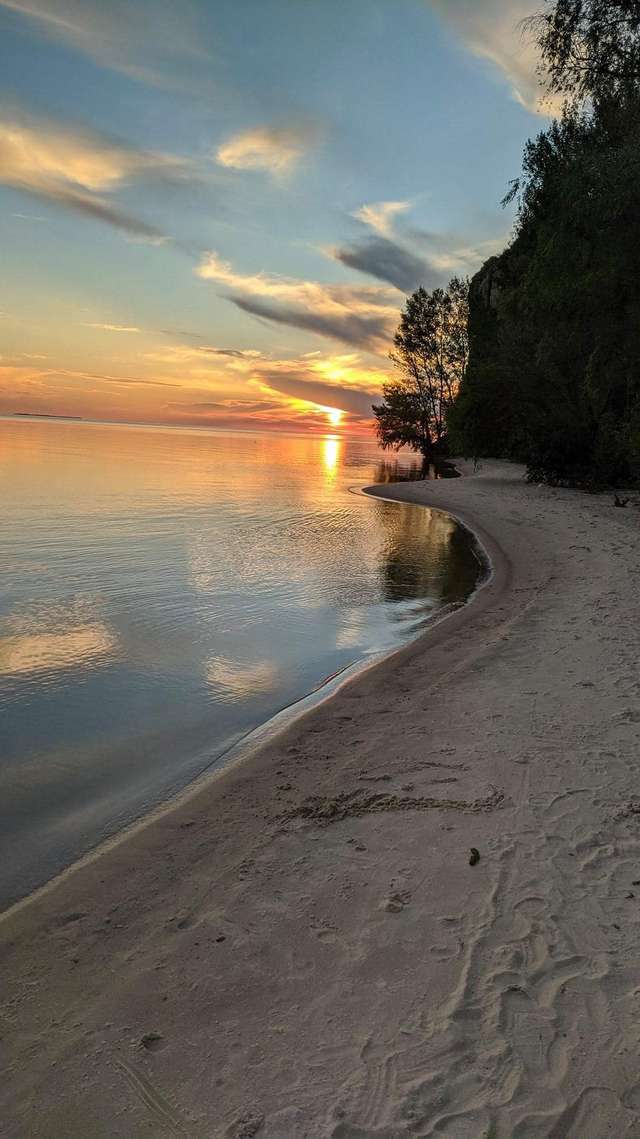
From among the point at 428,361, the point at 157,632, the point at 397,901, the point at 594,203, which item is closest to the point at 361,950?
the point at 397,901

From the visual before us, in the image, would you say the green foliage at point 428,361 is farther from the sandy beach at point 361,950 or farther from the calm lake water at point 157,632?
the sandy beach at point 361,950

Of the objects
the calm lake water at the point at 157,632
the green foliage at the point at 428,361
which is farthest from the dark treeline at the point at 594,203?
the green foliage at the point at 428,361

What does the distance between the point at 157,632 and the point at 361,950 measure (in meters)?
7.78

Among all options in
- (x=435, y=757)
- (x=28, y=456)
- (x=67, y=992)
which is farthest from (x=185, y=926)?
(x=28, y=456)

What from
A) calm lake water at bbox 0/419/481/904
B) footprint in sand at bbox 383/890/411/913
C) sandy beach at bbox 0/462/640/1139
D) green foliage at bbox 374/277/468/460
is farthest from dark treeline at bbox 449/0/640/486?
green foliage at bbox 374/277/468/460

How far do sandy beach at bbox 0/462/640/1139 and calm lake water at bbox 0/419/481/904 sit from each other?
0.86 m

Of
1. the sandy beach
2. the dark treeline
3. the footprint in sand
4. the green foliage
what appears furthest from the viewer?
the green foliage

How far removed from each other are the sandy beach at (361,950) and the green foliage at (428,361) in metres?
62.0

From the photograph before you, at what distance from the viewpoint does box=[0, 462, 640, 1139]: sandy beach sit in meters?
2.67

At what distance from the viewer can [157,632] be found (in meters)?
10.6

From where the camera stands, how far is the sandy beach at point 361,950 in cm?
267

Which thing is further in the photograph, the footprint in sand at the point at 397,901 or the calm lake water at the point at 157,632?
the calm lake water at the point at 157,632

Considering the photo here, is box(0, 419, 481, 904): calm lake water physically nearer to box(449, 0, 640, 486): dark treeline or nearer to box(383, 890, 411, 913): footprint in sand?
box(383, 890, 411, 913): footprint in sand

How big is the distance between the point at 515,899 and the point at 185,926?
2042mm
